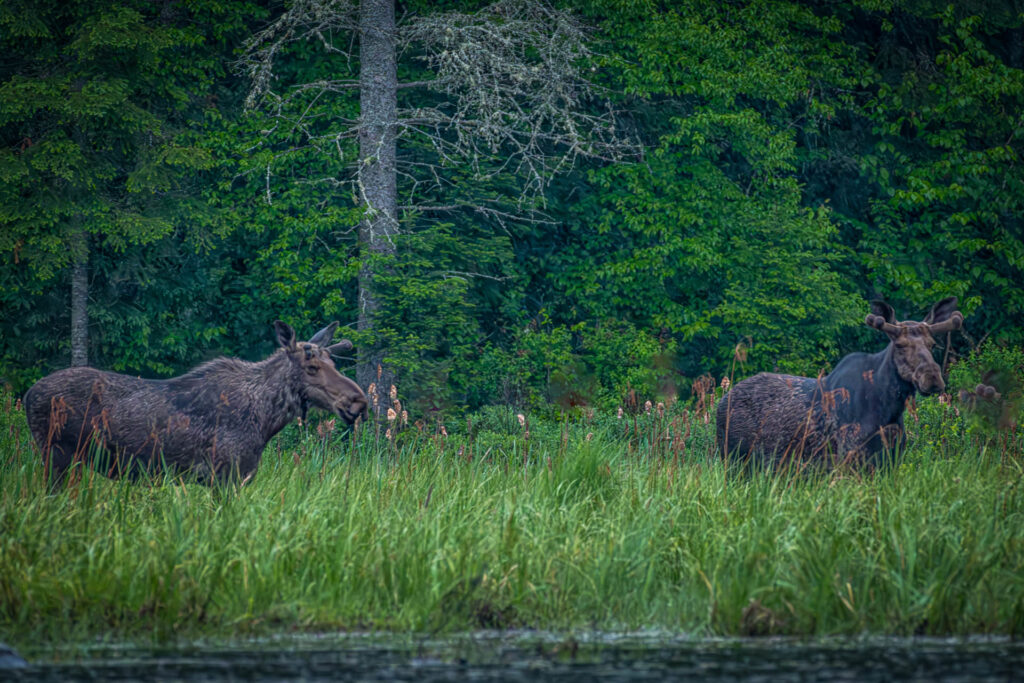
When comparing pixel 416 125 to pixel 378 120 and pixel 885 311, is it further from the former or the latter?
pixel 885 311

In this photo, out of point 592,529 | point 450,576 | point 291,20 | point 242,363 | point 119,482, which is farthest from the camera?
point 291,20

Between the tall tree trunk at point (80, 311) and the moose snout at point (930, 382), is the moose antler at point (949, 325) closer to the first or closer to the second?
the moose snout at point (930, 382)

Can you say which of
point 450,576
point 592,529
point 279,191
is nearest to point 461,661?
point 450,576

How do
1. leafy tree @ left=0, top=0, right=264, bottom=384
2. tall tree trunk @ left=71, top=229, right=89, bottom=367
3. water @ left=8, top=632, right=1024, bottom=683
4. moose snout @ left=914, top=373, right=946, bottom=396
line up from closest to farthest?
water @ left=8, top=632, right=1024, bottom=683, moose snout @ left=914, top=373, right=946, bottom=396, leafy tree @ left=0, top=0, right=264, bottom=384, tall tree trunk @ left=71, top=229, right=89, bottom=367

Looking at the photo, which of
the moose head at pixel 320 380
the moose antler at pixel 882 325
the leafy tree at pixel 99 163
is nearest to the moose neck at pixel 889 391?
the moose antler at pixel 882 325

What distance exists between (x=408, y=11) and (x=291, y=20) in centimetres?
328

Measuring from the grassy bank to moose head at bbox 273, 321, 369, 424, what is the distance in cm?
106

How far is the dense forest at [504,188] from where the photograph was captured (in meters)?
18.0

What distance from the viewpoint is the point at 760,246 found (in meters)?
20.3

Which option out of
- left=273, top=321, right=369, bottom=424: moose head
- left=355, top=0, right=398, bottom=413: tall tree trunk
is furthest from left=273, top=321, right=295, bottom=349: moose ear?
left=355, top=0, right=398, bottom=413: tall tree trunk

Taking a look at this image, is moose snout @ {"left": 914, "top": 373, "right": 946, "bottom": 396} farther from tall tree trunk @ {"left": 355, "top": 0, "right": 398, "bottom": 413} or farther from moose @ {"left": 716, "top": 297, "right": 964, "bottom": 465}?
tall tree trunk @ {"left": 355, "top": 0, "right": 398, "bottom": 413}

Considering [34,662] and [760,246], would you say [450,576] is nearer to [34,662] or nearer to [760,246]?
[34,662]

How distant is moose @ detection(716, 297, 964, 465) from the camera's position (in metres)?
9.85

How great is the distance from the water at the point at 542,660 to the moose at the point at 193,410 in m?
3.33
